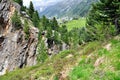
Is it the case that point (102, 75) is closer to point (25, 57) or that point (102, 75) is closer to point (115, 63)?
point (115, 63)

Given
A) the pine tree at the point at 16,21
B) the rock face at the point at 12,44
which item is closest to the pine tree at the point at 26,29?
the rock face at the point at 12,44

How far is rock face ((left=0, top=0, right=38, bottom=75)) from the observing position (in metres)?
138

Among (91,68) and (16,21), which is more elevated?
(91,68)

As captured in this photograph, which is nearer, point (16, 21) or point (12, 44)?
point (16, 21)

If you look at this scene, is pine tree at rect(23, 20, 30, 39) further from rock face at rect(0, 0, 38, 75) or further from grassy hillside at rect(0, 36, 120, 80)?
grassy hillside at rect(0, 36, 120, 80)

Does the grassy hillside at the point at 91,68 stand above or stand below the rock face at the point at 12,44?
above

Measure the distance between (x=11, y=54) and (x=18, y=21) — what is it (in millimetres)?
18640

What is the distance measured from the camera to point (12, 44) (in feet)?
475

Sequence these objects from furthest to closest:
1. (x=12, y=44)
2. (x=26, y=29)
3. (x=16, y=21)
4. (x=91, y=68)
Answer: (x=12, y=44) → (x=16, y=21) → (x=26, y=29) → (x=91, y=68)

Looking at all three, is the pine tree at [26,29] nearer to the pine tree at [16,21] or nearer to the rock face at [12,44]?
the rock face at [12,44]

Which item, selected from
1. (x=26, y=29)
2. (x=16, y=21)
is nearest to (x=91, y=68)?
(x=26, y=29)

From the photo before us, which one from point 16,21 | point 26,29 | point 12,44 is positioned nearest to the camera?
point 26,29

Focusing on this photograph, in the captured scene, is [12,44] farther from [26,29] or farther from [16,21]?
[16,21]

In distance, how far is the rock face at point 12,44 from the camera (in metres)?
138
